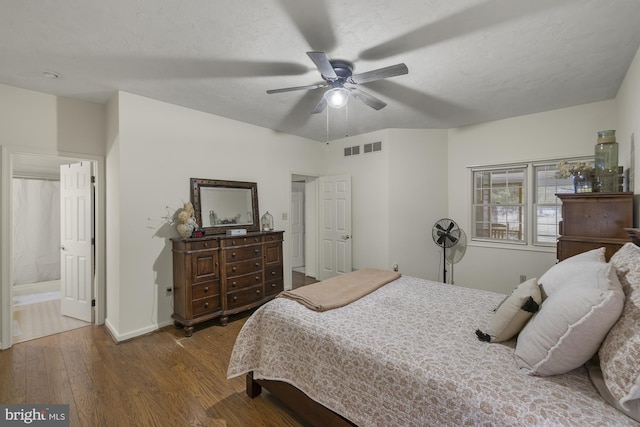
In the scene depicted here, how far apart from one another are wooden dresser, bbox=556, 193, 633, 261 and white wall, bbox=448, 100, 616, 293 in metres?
1.42

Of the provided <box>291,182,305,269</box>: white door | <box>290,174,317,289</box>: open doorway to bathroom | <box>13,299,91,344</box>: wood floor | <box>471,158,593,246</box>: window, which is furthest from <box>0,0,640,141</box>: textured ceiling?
<box>291,182,305,269</box>: white door

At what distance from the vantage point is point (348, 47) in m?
2.17

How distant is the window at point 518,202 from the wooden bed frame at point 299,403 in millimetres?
3740

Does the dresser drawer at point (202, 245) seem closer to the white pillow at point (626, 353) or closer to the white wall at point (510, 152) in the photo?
the white pillow at point (626, 353)

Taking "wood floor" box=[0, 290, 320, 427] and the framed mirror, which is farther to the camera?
the framed mirror

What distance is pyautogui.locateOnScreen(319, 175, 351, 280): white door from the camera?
16.1ft

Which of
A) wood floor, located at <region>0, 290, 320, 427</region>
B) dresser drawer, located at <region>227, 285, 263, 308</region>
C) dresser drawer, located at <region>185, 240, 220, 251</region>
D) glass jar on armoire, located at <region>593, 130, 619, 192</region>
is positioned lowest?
wood floor, located at <region>0, 290, 320, 427</region>

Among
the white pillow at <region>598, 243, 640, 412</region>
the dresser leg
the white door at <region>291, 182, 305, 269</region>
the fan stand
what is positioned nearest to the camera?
the white pillow at <region>598, 243, 640, 412</region>

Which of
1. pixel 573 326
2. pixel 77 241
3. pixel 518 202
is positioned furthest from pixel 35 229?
pixel 518 202

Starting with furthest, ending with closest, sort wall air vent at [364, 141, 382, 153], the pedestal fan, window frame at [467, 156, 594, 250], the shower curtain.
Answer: the shower curtain → wall air vent at [364, 141, 382, 153] → the pedestal fan → window frame at [467, 156, 594, 250]

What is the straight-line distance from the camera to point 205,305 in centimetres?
321

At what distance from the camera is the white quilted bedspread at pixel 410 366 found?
3.42 feet

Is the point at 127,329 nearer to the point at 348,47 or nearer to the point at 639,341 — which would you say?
the point at 348,47

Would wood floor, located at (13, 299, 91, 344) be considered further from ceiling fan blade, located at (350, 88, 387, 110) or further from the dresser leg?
ceiling fan blade, located at (350, 88, 387, 110)
